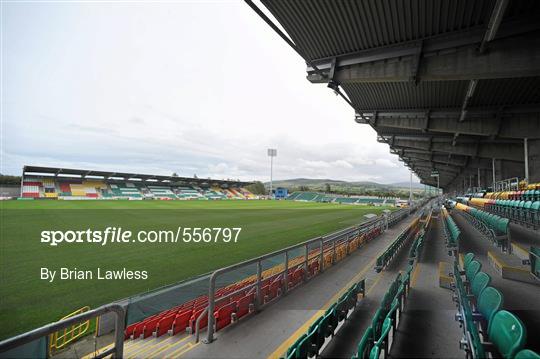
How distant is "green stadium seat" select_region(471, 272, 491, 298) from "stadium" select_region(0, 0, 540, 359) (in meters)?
0.03

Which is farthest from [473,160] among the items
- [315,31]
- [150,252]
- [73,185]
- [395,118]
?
[73,185]

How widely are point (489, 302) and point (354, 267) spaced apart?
539cm

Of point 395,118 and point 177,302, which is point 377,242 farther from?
point 177,302

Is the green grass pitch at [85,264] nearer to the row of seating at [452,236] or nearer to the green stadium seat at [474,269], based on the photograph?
the row of seating at [452,236]

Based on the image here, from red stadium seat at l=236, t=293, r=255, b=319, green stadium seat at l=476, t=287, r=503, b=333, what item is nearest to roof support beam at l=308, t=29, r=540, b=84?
green stadium seat at l=476, t=287, r=503, b=333

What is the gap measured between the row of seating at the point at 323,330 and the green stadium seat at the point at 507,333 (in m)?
1.76

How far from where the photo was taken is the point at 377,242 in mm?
13086

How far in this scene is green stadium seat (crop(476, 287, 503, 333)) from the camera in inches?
121

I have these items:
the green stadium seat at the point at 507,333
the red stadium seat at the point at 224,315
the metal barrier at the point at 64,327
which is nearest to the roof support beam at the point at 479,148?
the green stadium seat at the point at 507,333

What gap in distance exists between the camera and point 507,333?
255cm

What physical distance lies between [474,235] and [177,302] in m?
11.1

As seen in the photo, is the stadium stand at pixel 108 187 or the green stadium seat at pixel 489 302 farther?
the stadium stand at pixel 108 187

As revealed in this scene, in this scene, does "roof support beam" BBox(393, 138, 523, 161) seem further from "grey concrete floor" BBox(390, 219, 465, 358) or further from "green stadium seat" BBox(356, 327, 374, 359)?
"green stadium seat" BBox(356, 327, 374, 359)

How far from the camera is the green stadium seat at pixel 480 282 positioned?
390cm
